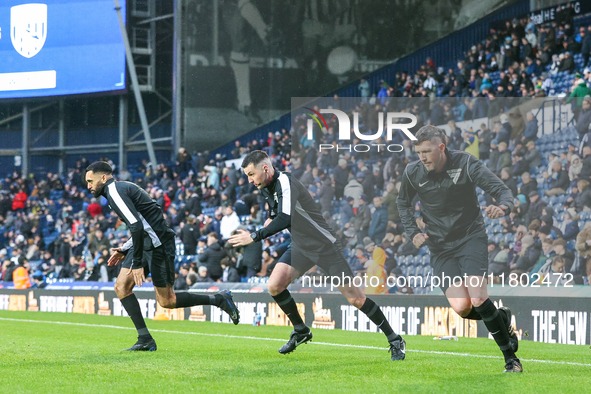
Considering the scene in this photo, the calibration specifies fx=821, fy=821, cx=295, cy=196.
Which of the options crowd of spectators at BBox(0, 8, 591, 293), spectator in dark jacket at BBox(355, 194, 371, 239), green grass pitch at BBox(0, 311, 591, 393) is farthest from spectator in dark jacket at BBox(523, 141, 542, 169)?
green grass pitch at BBox(0, 311, 591, 393)

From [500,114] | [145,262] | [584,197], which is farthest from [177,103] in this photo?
[145,262]

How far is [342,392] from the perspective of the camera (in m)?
5.71

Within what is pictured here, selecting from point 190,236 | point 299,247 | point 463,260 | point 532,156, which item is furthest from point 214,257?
point 463,260

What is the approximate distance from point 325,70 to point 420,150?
1033 inches

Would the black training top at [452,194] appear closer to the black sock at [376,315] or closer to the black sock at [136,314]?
the black sock at [376,315]

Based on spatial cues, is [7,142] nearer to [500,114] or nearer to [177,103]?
[177,103]

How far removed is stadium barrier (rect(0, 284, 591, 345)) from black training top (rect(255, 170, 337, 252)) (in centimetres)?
295

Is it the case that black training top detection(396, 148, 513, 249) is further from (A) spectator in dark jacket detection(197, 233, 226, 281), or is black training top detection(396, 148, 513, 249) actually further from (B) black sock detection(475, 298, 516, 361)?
(A) spectator in dark jacket detection(197, 233, 226, 281)

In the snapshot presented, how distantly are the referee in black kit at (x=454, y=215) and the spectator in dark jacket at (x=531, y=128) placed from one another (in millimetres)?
7433

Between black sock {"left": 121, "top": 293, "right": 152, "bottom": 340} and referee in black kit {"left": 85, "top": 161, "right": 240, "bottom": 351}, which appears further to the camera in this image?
black sock {"left": 121, "top": 293, "right": 152, "bottom": 340}

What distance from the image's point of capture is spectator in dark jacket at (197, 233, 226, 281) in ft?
61.8

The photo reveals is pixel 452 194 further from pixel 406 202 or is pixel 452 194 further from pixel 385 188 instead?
pixel 385 188

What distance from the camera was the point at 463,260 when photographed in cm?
724

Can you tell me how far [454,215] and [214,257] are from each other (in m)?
11.9
